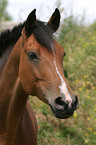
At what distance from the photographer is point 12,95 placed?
6.72 feet

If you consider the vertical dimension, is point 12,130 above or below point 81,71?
below

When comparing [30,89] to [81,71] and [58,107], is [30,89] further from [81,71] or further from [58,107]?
[81,71]

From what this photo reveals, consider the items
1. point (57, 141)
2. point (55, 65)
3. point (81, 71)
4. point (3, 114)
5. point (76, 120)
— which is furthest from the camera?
point (81, 71)

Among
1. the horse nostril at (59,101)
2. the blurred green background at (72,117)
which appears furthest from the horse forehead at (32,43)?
the blurred green background at (72,117)

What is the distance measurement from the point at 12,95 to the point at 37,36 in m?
0.66

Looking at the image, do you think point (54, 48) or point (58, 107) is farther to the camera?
point (54, 48)

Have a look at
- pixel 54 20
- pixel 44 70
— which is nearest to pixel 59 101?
pixel 44 70

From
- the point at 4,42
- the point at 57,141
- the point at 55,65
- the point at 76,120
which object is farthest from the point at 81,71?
the point at 55,65

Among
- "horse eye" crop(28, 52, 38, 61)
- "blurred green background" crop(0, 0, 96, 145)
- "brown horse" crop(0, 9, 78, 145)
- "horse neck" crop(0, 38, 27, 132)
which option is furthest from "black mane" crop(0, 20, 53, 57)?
"blurred green background" crop(0, 0, 96, 145)

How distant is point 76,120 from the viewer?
428 centimetres

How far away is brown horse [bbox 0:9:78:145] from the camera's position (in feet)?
5.40

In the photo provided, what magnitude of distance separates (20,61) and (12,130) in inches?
27.8

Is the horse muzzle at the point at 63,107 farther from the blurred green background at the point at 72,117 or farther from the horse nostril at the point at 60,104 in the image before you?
the blurred green background at the point at 72,117

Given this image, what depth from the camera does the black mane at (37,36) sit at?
1.81m
